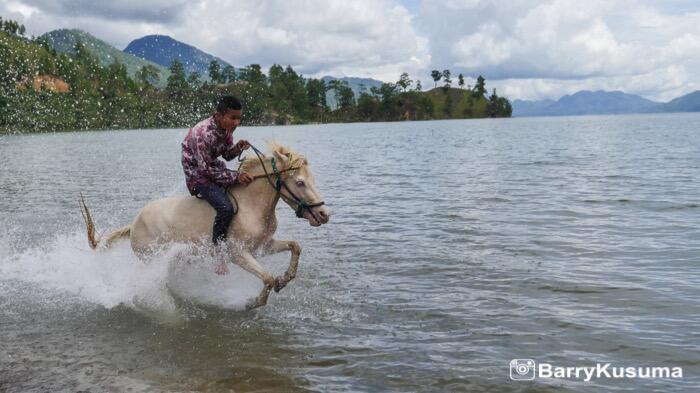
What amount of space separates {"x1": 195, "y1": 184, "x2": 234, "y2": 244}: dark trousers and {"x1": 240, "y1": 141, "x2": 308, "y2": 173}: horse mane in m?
0.61

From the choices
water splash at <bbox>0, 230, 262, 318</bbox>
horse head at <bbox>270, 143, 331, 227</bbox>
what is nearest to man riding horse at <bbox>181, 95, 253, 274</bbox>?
horse head at <bbox>270, 143, 331, 227</bbox>

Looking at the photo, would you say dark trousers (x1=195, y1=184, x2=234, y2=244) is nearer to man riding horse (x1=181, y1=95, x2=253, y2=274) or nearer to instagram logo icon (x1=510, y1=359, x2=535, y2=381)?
man riding horse (x1=181, y1=95, x2=253, y2=274)

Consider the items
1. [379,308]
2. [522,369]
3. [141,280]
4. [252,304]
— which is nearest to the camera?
[522,369]

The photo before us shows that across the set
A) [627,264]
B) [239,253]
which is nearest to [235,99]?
[239,253]

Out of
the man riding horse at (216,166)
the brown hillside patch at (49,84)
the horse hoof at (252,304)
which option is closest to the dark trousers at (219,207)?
the man riding horse at (216,166)

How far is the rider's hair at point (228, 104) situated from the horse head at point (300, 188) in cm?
98

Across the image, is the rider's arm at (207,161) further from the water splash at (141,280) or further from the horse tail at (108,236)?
the horse tail at (108,236)

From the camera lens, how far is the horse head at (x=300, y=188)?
9.12 m

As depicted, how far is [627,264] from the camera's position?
12617 mm

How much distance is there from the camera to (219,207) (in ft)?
30.5

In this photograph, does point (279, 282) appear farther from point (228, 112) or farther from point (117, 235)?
point (117, 235)

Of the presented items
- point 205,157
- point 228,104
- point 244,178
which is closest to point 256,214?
point 244,178

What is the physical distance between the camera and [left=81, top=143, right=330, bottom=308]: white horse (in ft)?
30.5

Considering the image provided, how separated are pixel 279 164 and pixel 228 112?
1.15 meters
